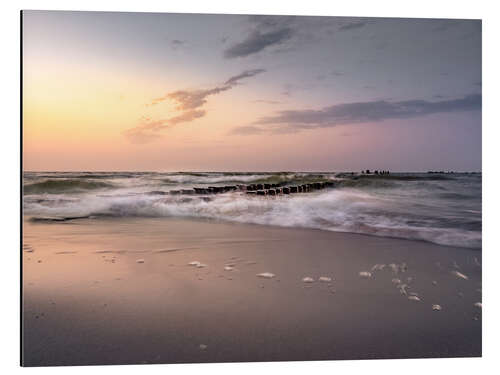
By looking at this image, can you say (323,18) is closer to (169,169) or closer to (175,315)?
(169,169)

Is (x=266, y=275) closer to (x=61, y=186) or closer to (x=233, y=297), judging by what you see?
(x=233, y=297)

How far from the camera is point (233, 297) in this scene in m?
2.68

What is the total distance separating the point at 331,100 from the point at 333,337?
1501mm

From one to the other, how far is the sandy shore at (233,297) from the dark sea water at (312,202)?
10 centimetres

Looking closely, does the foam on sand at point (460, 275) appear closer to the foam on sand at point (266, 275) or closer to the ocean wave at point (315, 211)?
the ocean wave at point (315, 211)

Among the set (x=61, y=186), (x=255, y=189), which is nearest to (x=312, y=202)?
(x=255, y=189)

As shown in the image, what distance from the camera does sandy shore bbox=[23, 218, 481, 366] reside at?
2527 millimetres

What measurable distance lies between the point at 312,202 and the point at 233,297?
3.18 ft

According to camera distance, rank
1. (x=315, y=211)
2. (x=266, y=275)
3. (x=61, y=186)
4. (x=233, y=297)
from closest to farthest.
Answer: (x=233, y=297)
(x=266, y=275)
(x=61, y=186)
(x=315, y=211)

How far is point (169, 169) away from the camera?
319cm

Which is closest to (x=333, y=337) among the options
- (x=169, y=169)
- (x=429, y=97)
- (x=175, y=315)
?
(x=175, y=315)

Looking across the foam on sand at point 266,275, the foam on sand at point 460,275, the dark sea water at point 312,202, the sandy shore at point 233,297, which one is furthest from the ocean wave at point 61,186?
the foam on sand at point 460,275

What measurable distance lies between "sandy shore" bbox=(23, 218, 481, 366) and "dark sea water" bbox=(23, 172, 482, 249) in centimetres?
10

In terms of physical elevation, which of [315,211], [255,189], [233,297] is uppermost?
[255,189]
